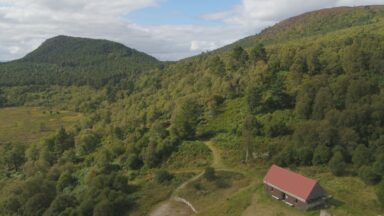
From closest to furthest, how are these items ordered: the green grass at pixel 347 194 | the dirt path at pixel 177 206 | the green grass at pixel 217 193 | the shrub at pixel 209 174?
1. the green grass at pixel 347 194
2. the green grass at pixel 217 193
3. the dirt path at pixel 177 206
4. the shrub at pixel 209 174

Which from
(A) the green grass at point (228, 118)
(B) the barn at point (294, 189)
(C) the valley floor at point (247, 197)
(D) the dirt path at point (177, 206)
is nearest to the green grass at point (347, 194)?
(C) the valley floor at point (247, 197)

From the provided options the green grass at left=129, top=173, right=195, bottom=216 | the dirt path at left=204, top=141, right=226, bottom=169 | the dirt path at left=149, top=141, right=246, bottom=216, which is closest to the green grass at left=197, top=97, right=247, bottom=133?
the dirt path at left=204, top=141, right=226, bottom=169

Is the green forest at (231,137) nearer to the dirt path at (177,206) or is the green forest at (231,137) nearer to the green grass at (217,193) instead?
the green grass at (217,193)

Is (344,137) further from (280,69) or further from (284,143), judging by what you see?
(280,69)

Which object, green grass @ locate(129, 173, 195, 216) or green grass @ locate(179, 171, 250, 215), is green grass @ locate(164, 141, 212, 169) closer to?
green grass @ locate(129, 173, 195, 216)

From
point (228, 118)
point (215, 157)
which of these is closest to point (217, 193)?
point (215, 157)

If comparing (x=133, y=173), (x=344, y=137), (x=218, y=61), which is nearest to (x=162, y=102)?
(x=218, y=61)
